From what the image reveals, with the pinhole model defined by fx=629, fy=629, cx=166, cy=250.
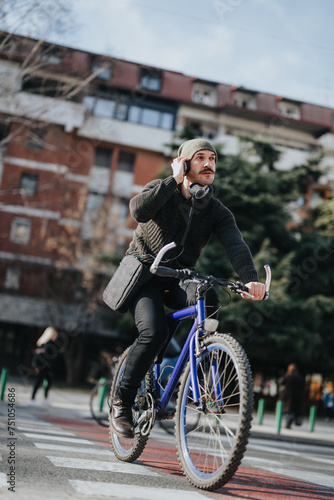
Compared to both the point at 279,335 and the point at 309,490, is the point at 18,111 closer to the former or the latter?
the point at 279,335

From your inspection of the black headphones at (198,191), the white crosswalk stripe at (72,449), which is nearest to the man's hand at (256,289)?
the black headphones at (198,191)

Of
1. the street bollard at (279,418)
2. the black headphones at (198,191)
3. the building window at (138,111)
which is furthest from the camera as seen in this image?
the building window at (138,111)

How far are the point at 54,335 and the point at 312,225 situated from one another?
15994 millimetres

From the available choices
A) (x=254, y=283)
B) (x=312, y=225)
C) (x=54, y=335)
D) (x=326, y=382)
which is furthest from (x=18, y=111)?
(x=326, y=382)

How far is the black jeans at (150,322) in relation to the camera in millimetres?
3980

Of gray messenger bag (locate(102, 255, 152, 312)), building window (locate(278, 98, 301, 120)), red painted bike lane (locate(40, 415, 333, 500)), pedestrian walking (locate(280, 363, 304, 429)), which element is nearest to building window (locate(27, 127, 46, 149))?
pedestrian walking (locate(280, 363, 304, 429))

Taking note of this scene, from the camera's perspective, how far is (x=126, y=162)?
118 ft

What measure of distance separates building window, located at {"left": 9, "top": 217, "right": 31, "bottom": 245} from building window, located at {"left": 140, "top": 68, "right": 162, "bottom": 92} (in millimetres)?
10835

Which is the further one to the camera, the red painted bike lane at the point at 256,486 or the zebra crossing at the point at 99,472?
the red painted bike lane at the point at 256,486

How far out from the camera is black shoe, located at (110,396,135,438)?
4061 millimetres

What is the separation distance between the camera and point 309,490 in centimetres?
405

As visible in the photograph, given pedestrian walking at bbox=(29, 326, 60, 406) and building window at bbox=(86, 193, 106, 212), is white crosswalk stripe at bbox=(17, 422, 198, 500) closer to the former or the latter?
pedestrian walking at bbox=(29, 326, 60, 406)

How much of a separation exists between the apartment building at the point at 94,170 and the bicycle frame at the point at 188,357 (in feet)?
56.3

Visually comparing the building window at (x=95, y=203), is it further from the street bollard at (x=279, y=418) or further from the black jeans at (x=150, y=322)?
the black jeans at (x=150, y=322)
